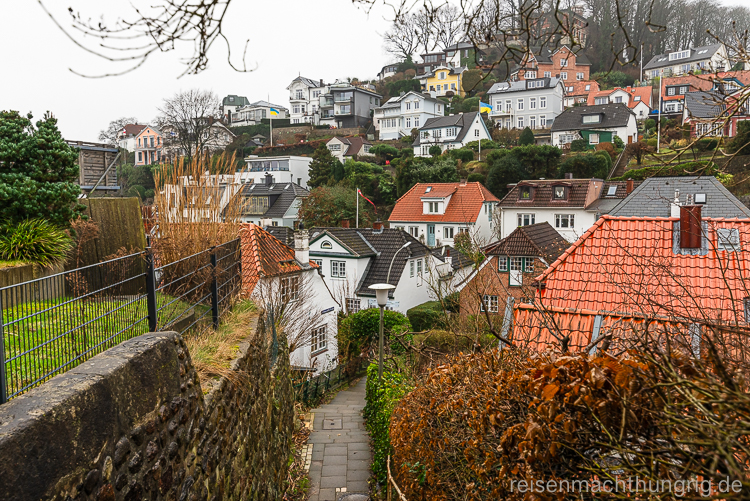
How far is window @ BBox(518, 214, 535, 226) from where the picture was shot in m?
32.2

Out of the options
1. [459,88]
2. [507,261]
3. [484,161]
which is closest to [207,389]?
[507,261]

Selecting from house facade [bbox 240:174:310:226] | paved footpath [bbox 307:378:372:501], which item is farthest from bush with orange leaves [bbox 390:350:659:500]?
house facade [bbox 240:174:310:226]

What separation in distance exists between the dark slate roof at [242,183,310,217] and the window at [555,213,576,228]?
2054 cm

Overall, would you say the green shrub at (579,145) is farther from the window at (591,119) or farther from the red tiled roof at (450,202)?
the red tiled roof at (450,202)

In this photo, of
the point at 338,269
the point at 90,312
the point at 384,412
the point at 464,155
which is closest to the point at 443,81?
the point at 464,155

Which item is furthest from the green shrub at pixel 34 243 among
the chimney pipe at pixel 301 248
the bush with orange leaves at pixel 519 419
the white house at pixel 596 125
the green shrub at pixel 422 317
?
the white house at pixel 596 125

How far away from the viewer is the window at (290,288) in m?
14.7

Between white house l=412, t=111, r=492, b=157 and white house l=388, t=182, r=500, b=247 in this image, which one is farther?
white house l=412, t=111, r=492, b=157

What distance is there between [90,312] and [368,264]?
22.4 metres

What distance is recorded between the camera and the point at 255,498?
5.90 meters

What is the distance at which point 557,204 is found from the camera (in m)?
31.6

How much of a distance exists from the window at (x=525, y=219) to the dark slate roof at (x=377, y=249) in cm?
830

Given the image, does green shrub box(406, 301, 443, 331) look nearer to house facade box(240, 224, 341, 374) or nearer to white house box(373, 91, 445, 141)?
house facade box(240, 224, 341, 374)

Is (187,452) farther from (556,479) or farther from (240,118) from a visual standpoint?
(240,118)
